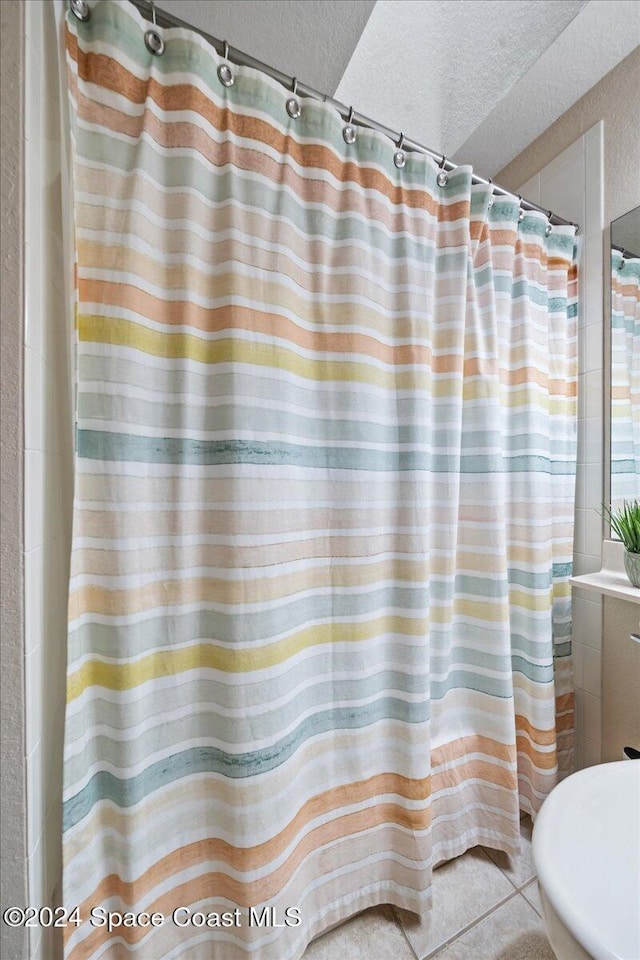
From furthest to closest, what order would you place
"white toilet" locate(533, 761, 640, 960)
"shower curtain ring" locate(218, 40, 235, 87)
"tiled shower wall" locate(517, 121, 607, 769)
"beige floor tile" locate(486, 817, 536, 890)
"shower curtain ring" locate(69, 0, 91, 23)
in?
"tiled shower wall" locate(517, 121, 607, 769) < "beige floor tile" locate(486, 817, 536, 890) < "shower curtain ring" locate(218, 40, 235, 87) < "shower curtain ring" locate(69, 0, 91, 23) < "white toilet" locate(533, 761, 640, 960)

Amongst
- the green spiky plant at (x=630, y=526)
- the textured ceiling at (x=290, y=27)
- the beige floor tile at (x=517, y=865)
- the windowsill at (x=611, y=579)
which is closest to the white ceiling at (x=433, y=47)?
the textured ceiling at (x=290, y=27)

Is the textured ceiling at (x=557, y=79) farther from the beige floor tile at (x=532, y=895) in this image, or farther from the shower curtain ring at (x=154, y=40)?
the beige floor tile at (x=532, y=895)

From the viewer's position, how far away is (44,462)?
688 millimetres

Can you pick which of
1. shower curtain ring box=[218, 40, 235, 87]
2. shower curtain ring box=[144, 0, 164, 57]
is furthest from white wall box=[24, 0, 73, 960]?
shower curtain ring box=[218, 40, 235, 87]

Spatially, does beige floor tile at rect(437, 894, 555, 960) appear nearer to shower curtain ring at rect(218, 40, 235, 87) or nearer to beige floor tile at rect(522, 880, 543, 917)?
beige floor tile at rect(522, 880, 543, 917)

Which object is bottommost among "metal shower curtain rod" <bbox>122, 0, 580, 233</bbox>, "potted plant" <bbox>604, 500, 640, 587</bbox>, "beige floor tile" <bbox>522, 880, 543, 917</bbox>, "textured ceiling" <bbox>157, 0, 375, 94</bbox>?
"beige floor tile" <bbox>522, 880, 543, 917</bbox>

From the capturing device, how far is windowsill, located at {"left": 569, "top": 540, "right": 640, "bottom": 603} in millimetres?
1061

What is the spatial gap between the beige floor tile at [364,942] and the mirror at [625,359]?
4.38 feet

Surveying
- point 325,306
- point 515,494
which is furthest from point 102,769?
point 515,494

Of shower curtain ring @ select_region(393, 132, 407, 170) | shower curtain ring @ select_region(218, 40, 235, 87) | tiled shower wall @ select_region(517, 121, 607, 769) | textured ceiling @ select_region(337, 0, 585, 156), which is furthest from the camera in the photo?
tiled shower wall @ select_region(517, 121, 607, 769)

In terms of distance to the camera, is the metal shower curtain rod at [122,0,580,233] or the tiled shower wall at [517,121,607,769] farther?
the tiled shower wall at [517,121,607,769]

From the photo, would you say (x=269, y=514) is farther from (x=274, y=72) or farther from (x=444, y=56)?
(x=444, y=56)

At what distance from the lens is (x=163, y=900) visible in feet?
2.65

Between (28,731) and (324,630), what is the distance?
0.58 m
